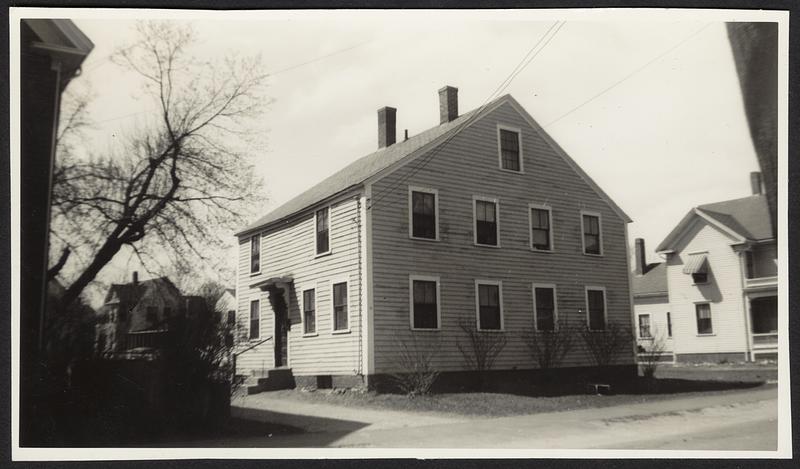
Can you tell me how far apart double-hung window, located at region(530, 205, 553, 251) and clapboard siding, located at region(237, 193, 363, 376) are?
4466 mm

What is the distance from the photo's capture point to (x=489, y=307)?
15.4m

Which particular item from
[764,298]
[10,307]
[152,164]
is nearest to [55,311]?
[10,307]

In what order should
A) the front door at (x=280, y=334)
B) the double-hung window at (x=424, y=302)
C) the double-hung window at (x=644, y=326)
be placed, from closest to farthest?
1. the double-hung window at (x=424, y=302)
2. the front door at (x=280, y=334)
3. the double-hung window at (x=644, y=326)

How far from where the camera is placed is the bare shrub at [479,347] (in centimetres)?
1480

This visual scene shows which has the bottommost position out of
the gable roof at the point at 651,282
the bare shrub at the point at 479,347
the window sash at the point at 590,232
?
the bare shrub at the point at 479,347

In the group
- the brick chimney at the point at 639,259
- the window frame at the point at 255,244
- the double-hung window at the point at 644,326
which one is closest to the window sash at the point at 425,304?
the window frame at the point at 255,244

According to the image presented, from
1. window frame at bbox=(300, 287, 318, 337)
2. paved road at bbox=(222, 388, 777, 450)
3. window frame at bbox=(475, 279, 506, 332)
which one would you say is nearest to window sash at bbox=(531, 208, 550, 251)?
window frame at bbox=(475, 279, 506, 332)

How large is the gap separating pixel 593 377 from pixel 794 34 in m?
9.93

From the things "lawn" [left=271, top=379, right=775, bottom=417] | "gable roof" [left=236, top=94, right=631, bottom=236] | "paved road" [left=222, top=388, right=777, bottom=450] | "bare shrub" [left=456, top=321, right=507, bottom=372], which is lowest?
"lawn" [left=271, top=379, right=775, bottom=417]

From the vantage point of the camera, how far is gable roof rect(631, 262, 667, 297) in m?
16.4

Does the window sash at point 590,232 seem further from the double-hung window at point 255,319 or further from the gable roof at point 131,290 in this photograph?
the gable roof at point 131,290

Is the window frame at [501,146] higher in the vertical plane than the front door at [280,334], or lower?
higher

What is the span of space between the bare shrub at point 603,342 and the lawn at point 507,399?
97 cm

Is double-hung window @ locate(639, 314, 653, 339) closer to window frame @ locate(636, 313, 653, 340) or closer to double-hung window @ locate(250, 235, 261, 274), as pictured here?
window frame @ locate(636, 313, 653, 340)
